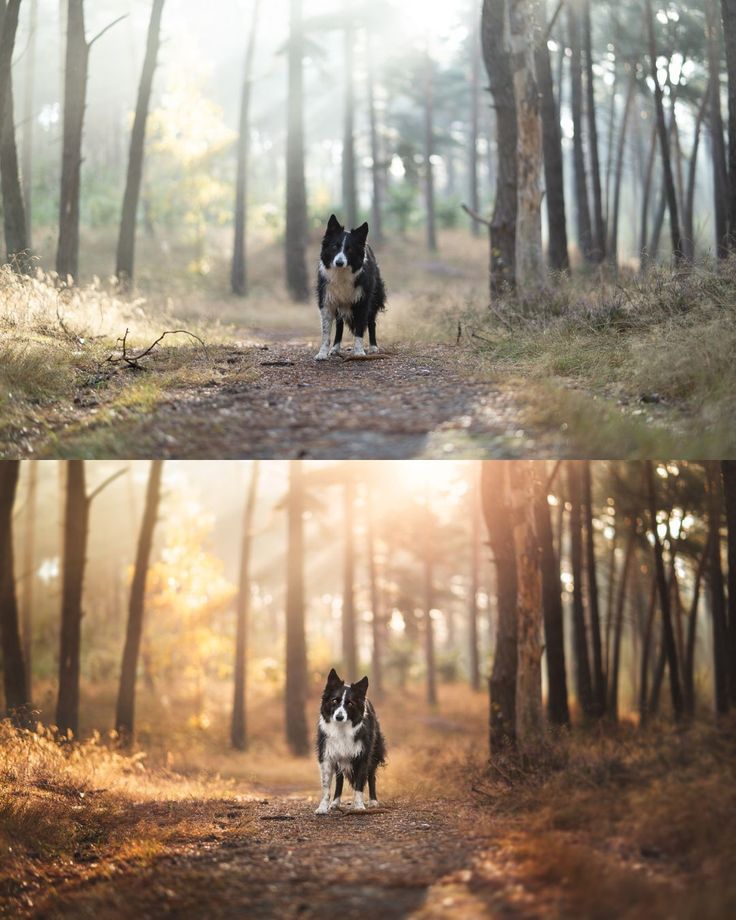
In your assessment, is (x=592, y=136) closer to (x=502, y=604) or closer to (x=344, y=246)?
(x=344, y=246)

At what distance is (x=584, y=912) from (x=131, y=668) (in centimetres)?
1210

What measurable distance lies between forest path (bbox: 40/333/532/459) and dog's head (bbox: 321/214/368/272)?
1.96 metres

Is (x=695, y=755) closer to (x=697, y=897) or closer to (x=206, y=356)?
(x=697, y=897)

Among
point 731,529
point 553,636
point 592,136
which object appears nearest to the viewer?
point 731,529

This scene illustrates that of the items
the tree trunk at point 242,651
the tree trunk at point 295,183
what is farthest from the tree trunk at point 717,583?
the tree trunk at point 295,183

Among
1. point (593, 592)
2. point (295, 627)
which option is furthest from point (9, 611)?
point (593, 592)

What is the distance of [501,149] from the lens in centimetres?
1900

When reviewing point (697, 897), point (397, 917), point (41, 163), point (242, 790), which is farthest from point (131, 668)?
point (41, 163)

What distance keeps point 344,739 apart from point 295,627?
1129 centimetres

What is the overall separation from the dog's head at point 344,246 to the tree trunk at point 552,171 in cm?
1085

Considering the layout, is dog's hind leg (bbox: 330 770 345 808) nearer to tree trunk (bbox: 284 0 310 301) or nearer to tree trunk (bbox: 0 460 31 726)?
tree trunk (bbox: 0 460 31 726)

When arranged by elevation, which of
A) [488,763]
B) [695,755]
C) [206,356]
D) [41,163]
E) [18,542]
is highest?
[41,163]

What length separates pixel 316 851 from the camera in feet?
22.6

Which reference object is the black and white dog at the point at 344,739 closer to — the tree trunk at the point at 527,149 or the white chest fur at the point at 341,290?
the white chest fur at the point at 341,290
